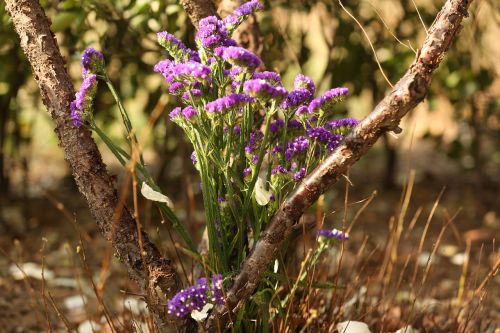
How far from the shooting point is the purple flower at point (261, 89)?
1251 mm

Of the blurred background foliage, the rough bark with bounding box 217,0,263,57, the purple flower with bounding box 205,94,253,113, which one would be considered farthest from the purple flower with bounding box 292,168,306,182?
the blurred background foliage

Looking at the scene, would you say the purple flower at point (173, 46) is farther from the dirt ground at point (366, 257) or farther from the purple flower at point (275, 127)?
the dirt ground at point (366, 257)

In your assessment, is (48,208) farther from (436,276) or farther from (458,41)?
(458,41)

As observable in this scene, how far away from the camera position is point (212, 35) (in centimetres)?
141

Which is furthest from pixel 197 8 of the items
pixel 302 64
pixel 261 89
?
pixel 302 64

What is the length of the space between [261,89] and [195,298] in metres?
0.42

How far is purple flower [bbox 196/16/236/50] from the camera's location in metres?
1.40

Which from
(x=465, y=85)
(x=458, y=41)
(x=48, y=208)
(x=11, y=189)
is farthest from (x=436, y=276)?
(x=11, y=189)

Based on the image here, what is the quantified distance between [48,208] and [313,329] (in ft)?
6.70

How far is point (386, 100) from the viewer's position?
1.35 meters

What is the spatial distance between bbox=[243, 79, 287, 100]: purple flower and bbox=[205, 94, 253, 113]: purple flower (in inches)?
1.6

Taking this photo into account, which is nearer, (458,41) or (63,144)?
(63,144)

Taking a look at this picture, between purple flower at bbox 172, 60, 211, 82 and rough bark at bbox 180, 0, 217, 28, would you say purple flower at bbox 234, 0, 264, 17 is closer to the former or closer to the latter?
purple flower at bbox 172, 60, 211, 82

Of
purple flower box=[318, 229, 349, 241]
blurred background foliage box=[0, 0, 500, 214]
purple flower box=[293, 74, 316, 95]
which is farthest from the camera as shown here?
blurred background foliage box=[0, 0, 500, 214]
